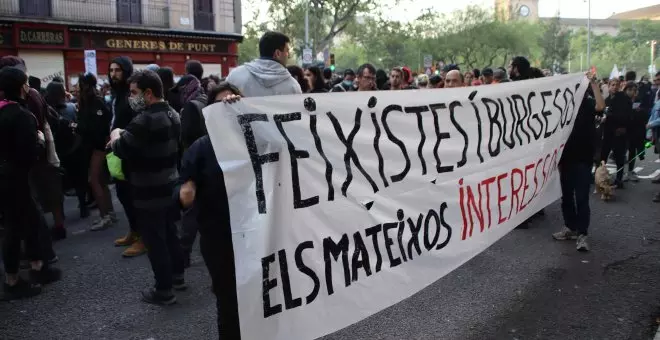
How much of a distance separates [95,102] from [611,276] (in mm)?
5542

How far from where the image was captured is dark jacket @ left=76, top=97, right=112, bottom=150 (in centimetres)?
668

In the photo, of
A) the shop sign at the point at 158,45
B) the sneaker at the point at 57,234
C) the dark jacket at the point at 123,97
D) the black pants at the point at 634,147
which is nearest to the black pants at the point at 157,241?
the dark jacket at the point at 123,97

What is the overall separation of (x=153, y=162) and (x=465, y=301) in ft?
8.46

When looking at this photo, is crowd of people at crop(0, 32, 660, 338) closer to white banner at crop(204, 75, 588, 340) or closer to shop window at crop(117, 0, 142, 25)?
white banner at crop(204, 75, 588, 340)

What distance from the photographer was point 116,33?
23.5 m

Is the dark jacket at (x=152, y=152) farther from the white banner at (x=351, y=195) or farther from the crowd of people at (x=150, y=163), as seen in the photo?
the white banner at (x=351, y=195)

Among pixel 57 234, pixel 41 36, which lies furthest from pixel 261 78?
pixel 41 36

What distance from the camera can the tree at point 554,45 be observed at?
2066 inches

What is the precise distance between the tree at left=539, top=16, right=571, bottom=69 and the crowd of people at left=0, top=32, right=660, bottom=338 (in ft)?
161

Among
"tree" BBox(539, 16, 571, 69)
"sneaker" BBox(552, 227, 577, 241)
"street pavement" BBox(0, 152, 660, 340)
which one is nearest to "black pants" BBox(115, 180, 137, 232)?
"street pavement" BBox(0, 152, 660, 340)

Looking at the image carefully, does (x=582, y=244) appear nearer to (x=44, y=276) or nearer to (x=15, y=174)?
(x=44, y=276)

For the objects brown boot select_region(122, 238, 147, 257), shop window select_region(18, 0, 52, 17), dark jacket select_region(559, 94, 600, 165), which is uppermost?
shop window select_region(18, 0, 52, 17)

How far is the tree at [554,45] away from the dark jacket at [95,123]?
50870 mm

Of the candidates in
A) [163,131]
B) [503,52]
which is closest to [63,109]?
[163,131]
